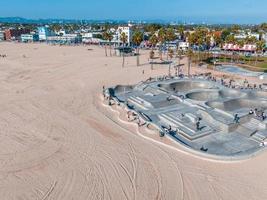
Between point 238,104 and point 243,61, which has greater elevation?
point 243,61

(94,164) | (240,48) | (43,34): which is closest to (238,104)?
(94,164)

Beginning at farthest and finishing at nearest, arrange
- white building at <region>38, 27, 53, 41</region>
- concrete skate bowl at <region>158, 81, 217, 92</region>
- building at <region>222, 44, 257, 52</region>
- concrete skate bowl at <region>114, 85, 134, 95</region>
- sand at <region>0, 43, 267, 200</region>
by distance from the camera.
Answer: white building at <region>38, 27, 53, 41</region>
building at <region>222, 44, 257, 52</region>
concrete skate bowl at <region>158, 81, 217, 92</region>
concrete skate bowl at <region>114, 85, 134, 95</region>
sand at <region>0, 43, 267, 200</region>

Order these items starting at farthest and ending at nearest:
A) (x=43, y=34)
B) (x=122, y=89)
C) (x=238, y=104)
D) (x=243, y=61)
A: (x=43, y=34)
(x=243, y=61)
(x=122, y=89)
(x=238, y=104)

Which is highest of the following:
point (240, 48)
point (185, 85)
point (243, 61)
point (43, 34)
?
point (43, 34)

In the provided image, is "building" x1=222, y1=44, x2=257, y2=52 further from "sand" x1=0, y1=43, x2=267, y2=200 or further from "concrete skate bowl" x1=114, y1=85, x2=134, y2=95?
"sand" x1=0, y1=43, x2=267, y2=200

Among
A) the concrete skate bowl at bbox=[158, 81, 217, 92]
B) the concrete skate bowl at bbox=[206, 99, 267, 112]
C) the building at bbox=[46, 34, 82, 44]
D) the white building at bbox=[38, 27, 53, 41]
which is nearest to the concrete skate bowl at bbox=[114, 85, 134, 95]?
the concrete skate bowl at bbox=[158, 81, 217, 92]

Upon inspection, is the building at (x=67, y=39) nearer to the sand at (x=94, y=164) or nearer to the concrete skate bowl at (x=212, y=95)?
the sand at (x=94, y=164)

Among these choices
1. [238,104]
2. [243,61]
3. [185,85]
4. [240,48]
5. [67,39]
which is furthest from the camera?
[67,39]

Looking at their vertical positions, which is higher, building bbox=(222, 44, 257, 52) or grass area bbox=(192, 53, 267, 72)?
building bbox=(222, 44, 257, 52)

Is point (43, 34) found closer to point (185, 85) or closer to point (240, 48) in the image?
point (240, 48)

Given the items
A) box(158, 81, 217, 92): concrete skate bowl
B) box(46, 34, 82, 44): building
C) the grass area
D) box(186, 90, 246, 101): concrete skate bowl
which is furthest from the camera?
box(46, 34, 82, 44): building
